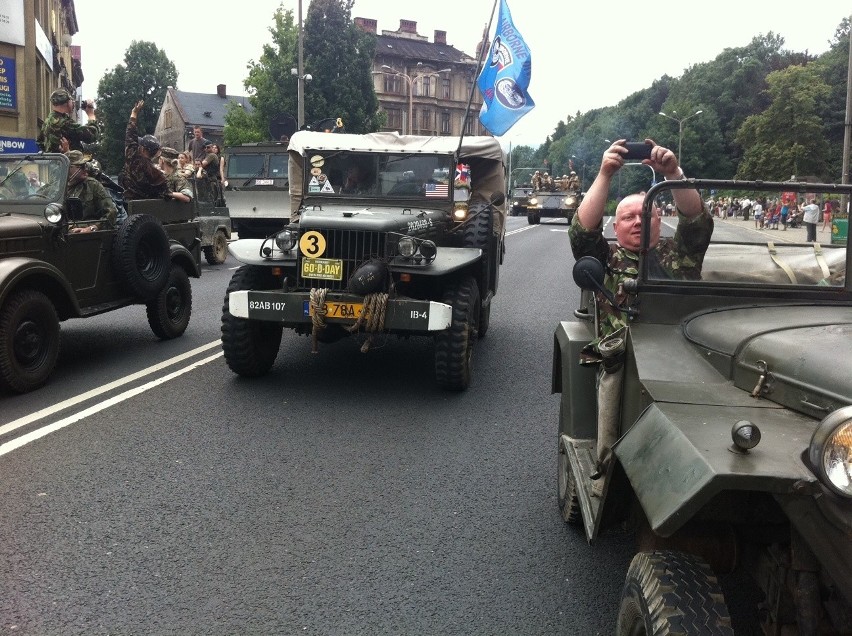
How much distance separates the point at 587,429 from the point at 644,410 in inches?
52.8

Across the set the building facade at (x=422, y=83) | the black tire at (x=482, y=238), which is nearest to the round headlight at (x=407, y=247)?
→ the black tire at (x=482, y=238)

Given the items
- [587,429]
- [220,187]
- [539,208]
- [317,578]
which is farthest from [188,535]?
[539,208]

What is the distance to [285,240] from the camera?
750 cm

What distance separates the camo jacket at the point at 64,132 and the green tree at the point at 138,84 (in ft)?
260

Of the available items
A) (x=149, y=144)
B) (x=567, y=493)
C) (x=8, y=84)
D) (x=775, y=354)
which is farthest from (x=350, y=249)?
(x=8, y=84)

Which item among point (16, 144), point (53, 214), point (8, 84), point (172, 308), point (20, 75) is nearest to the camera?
point (53, 214)

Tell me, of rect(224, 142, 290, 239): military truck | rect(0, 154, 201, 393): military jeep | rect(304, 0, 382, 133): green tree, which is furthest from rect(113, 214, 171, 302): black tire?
rect(304, 0, 382, 133): green tree

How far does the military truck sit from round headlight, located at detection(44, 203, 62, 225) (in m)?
12.4

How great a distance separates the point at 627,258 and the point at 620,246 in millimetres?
72

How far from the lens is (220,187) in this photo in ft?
63.5

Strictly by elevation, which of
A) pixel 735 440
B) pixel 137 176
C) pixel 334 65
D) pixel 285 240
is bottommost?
pixel 735 440

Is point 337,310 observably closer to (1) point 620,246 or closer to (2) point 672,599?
(1) point 620,246

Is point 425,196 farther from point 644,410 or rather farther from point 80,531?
point 644,410

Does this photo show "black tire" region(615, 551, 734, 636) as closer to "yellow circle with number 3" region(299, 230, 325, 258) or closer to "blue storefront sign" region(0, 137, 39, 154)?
"yellow circle with number 3" region(299, 230, 325, 258)
